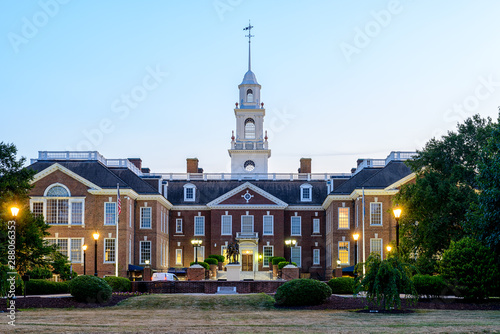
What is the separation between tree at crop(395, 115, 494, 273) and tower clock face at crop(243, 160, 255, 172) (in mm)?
35966

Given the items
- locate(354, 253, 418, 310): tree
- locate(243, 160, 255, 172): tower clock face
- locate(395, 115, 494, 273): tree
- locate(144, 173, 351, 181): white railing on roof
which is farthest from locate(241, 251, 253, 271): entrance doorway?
locate(354, 253, 418, 310): tree

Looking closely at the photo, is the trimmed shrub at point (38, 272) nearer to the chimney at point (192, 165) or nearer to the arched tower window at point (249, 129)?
the chimney at point (192, 165)

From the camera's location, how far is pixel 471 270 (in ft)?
102

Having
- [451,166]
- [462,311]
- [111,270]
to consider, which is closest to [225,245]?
[111,270]

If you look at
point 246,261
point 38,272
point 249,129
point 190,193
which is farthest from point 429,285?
point 249,129

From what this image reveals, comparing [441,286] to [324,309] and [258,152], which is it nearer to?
[324,309]

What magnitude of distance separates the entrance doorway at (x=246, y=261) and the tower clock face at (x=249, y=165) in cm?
1693

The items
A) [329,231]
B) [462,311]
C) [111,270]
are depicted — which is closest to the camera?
[462,311]

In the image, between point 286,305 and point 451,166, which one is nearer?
point 286,305

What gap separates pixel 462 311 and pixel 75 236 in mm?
36603

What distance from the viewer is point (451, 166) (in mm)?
44812

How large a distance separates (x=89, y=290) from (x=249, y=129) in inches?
2089

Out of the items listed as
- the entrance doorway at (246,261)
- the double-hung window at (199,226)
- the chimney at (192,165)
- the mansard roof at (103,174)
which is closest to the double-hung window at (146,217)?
the mansard roof at (103,174)

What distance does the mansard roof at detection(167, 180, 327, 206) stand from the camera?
223 feet
